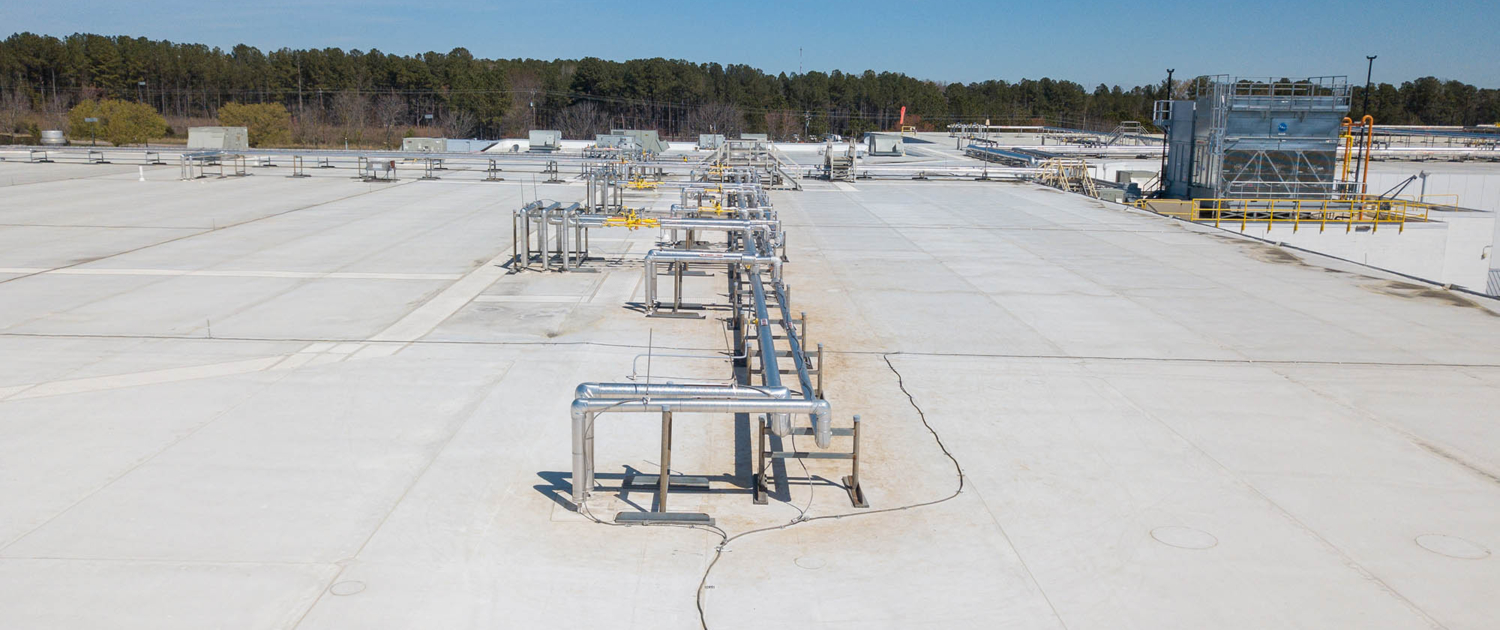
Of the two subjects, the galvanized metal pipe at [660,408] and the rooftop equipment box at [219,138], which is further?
the rooftop equipment box at [219,138]

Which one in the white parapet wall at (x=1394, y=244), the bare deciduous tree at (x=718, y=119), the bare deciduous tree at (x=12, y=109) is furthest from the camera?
the bare deciduous tree at (x=718, y=119)

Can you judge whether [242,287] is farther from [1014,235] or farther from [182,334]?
[1014,235]

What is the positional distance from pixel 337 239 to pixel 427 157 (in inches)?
847

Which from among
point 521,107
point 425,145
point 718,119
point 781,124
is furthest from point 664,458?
point 521,107

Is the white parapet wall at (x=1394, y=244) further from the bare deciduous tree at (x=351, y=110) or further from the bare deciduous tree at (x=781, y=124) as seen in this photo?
the bare deciduous tree at (x=781, y=124)

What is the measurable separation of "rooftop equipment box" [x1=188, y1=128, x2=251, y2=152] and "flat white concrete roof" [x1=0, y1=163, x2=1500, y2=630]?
3003cm

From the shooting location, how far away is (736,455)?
33.7ft

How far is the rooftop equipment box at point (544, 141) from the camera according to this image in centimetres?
6506

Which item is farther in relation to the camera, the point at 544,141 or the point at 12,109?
the point at 12,109

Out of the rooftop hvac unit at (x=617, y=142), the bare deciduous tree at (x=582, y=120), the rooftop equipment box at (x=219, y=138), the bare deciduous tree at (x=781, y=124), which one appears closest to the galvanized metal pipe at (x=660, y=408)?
the rooftop hvac unit at (x=617, y=142)

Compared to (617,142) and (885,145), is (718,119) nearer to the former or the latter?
(885,145)

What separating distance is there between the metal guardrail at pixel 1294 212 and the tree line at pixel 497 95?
272ft

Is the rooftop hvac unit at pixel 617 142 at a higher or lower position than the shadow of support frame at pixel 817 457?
higher

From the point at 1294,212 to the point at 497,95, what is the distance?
95.9m
